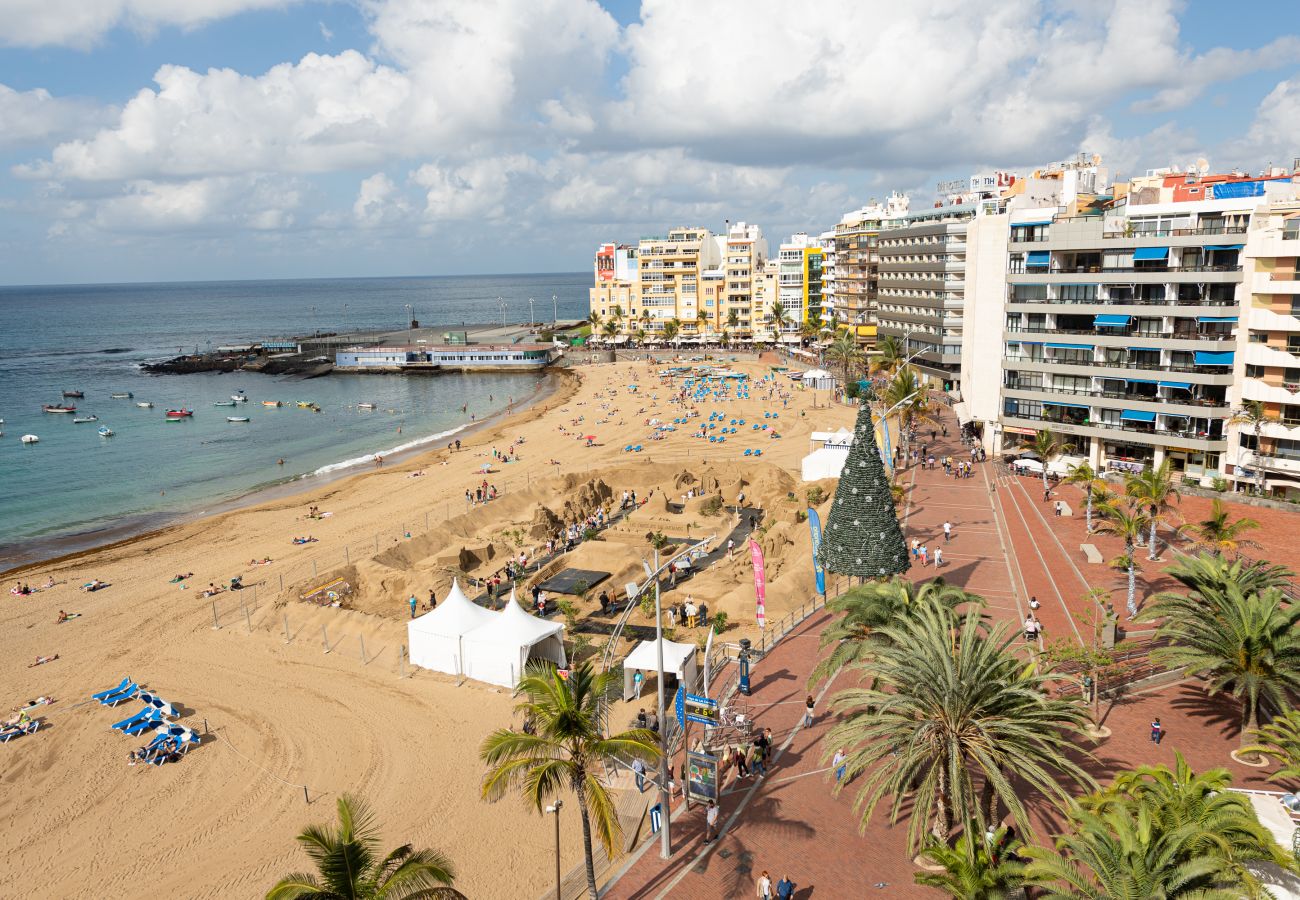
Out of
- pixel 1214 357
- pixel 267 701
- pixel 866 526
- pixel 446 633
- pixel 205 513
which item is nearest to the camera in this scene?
pixel 866 526

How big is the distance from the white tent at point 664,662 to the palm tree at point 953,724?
328 inches

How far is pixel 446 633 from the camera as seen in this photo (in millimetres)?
28156

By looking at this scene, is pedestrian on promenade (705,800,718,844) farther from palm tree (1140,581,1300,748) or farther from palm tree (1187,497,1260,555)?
palm tree (1187,497,1260,555)

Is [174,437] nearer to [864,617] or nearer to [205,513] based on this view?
[205,513]

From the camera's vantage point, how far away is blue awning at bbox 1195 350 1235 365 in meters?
43.1

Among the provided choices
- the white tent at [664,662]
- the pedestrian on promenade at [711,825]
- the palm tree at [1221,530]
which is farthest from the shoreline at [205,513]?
the palm tree at [1221,530]

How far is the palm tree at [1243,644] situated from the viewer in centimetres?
1873

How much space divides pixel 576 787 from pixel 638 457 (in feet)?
157

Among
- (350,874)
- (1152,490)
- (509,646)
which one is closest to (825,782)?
(350,874)

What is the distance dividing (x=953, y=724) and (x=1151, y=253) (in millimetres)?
41087

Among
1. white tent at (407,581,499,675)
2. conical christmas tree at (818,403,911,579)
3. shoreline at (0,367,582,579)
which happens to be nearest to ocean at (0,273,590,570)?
shoreline at (0,367,582,579)

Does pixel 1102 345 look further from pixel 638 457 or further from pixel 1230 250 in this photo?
pixel 638 457

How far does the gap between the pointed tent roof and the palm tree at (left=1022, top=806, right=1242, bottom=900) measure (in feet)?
65.1

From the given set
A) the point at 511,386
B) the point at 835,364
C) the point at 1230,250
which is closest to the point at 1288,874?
the point at 1230,250
